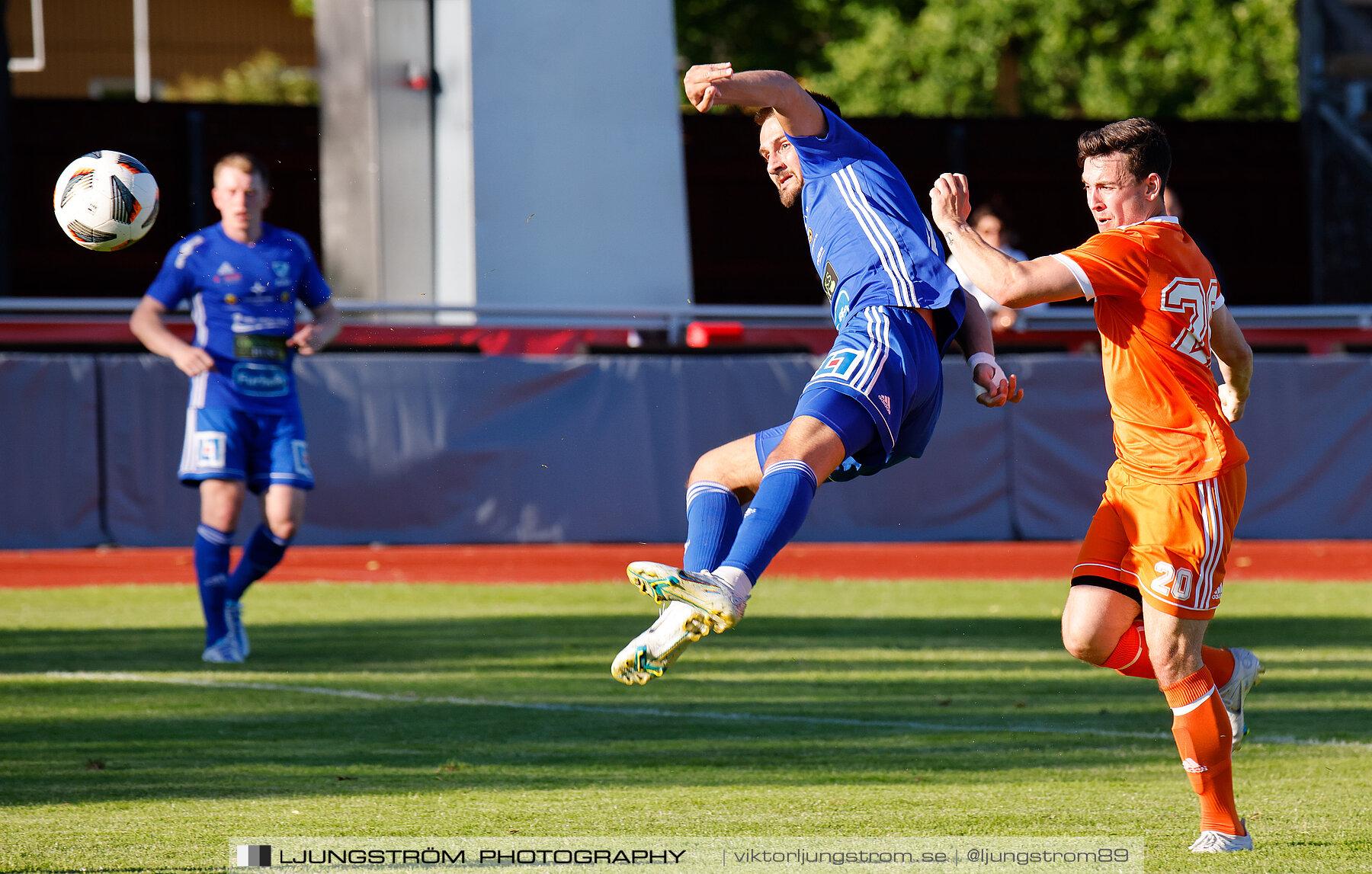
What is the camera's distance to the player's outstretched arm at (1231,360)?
513 centimetres

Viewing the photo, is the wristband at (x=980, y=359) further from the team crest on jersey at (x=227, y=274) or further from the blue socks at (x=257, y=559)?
the team crest on jersey at (x=227, y=274)

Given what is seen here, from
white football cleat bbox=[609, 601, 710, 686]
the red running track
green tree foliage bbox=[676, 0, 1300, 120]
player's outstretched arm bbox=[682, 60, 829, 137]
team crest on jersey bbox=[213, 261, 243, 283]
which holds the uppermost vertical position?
green tree foliage bbox=[676, 0, 1300, 120]

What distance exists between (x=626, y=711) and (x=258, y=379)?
2871mm

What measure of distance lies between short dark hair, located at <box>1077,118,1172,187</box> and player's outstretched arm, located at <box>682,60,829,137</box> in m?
0.88

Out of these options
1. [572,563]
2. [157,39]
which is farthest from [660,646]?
[157,39]

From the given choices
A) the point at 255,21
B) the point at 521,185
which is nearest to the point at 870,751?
the point at 521,185

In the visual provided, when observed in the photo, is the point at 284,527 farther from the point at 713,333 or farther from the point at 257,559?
the point at 713,333

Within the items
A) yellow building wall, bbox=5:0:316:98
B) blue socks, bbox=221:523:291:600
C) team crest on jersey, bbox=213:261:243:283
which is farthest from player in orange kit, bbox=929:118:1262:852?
yellow building wall, bbox=5:0:316:98

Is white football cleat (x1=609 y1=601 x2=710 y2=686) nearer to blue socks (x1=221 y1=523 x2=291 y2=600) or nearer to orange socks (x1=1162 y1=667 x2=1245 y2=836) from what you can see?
orange socks (x1=1162 y1=667 x2=1245 y2=836)

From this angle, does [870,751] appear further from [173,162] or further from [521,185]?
[173,162]

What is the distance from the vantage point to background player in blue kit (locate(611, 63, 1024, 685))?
15.8ft

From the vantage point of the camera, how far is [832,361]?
508 cm

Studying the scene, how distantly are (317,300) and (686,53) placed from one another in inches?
1078

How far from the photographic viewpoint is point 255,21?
46812 millimetres
